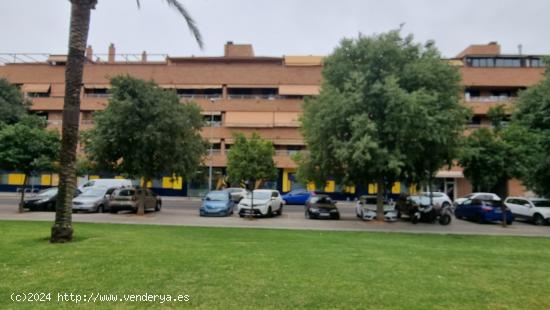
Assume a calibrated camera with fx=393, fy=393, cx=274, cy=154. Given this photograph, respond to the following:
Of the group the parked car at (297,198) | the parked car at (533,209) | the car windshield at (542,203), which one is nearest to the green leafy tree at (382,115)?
the parked car at (533,209)

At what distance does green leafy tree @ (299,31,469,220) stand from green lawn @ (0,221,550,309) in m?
7.69

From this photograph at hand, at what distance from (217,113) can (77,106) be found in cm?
3626

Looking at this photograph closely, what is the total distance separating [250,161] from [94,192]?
1545 cm

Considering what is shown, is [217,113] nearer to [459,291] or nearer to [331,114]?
[331,114]

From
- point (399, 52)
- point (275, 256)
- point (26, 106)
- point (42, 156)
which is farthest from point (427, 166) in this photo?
point (26, 106)

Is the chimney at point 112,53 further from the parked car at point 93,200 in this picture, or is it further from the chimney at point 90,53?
the parked car at point 93,200

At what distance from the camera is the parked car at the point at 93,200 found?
23.4 m

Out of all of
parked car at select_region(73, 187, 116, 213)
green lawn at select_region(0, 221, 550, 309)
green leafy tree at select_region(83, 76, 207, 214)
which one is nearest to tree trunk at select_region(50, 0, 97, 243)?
green lawn at select_region(0, 221, 550, 309)

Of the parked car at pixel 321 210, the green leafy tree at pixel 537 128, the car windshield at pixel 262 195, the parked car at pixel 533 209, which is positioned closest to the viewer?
the green leafy tree at pixel 537 128

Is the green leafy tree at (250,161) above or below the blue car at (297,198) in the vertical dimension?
above

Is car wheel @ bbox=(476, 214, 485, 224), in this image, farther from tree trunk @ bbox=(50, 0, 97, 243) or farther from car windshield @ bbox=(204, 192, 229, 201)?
tree trunk @ bbox=(50, 0, 97, 243)

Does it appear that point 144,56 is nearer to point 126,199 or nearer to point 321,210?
point 126,199

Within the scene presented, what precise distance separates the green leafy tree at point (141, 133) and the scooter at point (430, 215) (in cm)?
1340

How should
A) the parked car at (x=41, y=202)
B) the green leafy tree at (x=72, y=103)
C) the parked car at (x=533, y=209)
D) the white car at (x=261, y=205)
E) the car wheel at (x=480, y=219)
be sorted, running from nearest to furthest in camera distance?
the green leafy tree at (x=72, y=103) → the white car at (x=261, y=205) → the car wheel at (x=480, y=219) → the parked car at (x=41, y=202) → the parked car at (x=533, y=209)
